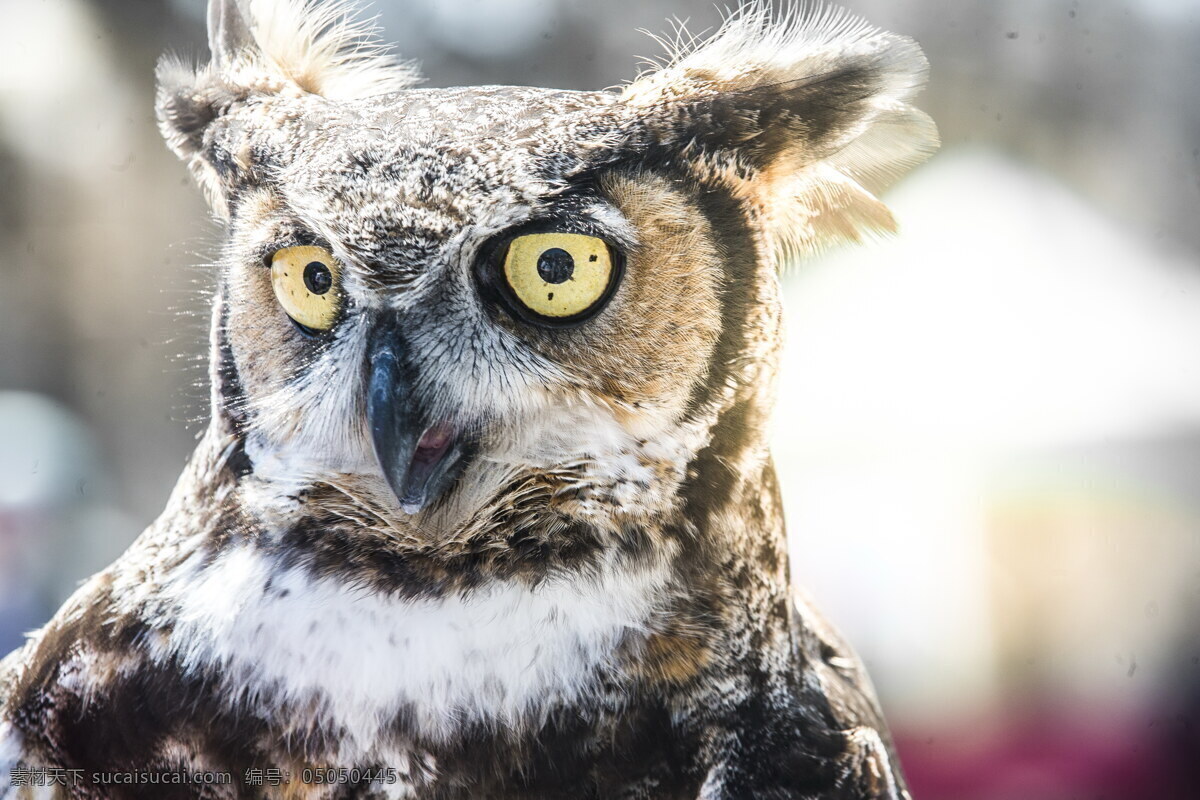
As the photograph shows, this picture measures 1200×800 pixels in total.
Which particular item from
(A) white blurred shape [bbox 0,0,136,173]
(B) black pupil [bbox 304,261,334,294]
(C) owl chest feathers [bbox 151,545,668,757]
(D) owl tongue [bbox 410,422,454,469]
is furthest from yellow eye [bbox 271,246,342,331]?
(A) white blurred shape [bbox 0,0,136,173]

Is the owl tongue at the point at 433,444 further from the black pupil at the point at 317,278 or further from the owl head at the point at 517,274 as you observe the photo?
the black pupil at the point at 317,278

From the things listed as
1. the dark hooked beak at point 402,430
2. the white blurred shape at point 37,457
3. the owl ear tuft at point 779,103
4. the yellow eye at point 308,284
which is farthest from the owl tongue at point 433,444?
the white blurred shape at point 37,457

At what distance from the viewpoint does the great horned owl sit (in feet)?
2.63

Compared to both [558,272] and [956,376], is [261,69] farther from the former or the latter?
[956,376]

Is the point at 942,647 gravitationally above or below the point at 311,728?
above

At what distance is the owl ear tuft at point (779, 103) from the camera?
0.87m

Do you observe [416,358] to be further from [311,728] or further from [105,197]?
[105,197]

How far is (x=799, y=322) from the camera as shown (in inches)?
44.2

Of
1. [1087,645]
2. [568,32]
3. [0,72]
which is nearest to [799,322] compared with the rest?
[568,32]

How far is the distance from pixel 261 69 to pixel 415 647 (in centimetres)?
67

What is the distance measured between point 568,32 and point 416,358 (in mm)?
586

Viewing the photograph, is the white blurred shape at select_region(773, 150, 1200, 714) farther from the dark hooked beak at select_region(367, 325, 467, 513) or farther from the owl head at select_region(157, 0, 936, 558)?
the dark hooked beak at select_region(367, 325, 467, 513)

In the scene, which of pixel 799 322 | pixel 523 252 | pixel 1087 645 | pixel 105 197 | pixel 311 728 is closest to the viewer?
pixel 523 252

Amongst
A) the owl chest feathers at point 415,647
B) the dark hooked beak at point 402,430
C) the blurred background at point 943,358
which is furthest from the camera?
the blurred background at point 943,358
